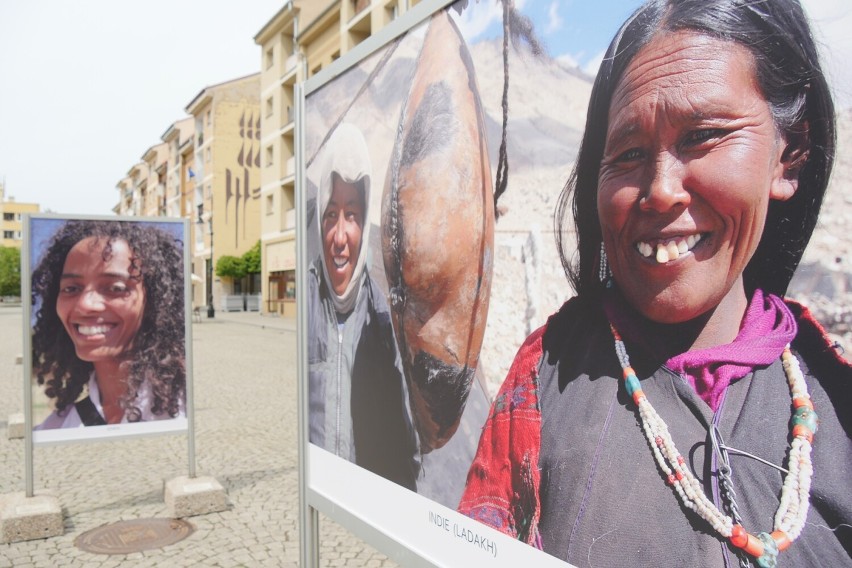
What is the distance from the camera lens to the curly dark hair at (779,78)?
49.4 inches

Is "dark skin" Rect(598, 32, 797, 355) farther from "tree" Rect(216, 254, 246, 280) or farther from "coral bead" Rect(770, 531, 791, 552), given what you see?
"tree" Rect(216, 254, 246, 280)

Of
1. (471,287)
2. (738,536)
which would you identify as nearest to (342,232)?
(471,287)

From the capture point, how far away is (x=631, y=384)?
1.56m

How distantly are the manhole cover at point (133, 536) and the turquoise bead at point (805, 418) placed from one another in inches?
186

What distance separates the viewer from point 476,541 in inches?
78.6

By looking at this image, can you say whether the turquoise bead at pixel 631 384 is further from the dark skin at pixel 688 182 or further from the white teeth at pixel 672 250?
the white teeth at pixel 672 250

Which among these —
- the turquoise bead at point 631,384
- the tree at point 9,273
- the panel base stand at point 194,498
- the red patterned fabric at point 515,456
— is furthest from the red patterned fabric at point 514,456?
the tree at point 9,273

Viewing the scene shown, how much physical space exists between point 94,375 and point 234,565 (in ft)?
7.29

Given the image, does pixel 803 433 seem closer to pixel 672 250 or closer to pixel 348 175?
pixel 672 250

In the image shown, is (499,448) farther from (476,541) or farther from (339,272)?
(339,272)

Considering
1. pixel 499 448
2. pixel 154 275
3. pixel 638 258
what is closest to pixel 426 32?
pixel 638 258

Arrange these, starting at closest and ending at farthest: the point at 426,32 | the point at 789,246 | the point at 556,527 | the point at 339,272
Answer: the point at 789,246, the point at 556,527, the point at 426,32, the point at 339,272

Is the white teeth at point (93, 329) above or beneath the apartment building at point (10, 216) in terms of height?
beneath

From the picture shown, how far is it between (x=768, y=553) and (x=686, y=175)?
71 centimetres
